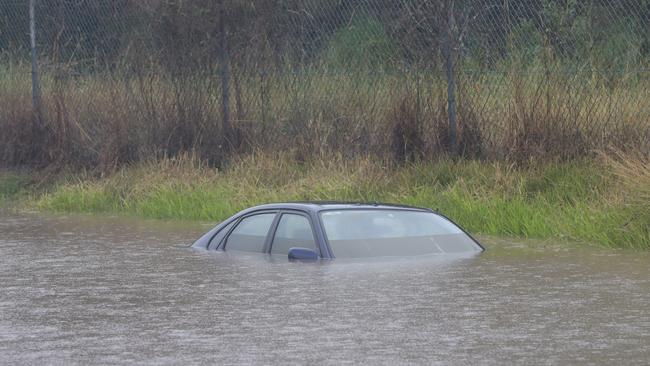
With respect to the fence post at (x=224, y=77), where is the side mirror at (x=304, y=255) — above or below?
below

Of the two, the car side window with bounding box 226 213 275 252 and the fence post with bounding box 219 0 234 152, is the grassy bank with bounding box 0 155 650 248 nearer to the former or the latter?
the fence post with bounding box 219 0 234 152

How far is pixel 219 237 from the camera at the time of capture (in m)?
13.9

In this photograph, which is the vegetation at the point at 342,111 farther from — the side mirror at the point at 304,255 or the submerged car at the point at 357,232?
the side mirror at the point at 304,255

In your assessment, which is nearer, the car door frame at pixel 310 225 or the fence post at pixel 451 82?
the car door frame at pixel 310 225

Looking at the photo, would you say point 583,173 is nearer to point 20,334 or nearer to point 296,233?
point 296,233

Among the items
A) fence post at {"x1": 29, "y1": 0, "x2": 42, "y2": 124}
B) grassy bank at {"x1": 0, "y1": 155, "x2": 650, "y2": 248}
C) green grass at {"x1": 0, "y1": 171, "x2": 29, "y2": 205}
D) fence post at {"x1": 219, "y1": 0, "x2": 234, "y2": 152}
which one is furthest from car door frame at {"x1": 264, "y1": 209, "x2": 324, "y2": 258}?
fence post at {"x1": 29, "y1": 0, "x2": 42, "y2": 124}

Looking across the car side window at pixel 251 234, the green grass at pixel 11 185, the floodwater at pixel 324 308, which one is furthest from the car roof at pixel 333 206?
the green grass at pixel 11 185

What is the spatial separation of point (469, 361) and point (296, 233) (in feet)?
15.3

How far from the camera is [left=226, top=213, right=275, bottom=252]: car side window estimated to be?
43.7ft

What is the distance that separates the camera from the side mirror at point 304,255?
12453 mm

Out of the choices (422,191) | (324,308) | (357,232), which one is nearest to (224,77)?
(422,191)

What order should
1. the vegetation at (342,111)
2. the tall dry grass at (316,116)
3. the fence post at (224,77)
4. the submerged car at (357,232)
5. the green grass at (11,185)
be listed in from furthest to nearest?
the green grass at (11,185), the fence post at (224,77), the tall dry grass at (316,116), the vegetation at (342,111), the submerged car at (357,232)

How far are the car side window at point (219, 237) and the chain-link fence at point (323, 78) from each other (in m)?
4.63

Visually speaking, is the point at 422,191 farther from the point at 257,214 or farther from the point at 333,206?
the point at 333,206
